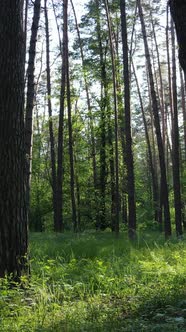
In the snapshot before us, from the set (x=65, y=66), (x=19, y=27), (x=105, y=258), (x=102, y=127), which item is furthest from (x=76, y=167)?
(x=19, y=27)

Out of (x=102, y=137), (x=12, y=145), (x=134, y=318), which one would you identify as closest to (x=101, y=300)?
(x=134, y=318)

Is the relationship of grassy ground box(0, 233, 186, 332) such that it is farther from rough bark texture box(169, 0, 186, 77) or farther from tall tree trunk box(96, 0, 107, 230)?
tall tree trunk box(96, 0, 107, 230)

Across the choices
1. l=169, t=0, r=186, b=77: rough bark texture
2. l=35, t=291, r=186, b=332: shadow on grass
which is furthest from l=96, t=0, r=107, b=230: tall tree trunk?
l=35, t=291, r=186, b=332: shadow on grass

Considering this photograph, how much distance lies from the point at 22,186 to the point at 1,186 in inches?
10.5

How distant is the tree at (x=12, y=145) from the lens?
4637 millimetres

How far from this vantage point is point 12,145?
4.77 meters

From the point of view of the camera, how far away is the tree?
4637 millimetres

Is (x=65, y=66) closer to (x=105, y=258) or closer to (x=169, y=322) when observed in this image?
(x=105, y=258)

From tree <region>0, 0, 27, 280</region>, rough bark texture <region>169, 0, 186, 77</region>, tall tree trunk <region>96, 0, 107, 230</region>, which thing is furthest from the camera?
tall tree trunk <region>96, 0, 107, 230</region>

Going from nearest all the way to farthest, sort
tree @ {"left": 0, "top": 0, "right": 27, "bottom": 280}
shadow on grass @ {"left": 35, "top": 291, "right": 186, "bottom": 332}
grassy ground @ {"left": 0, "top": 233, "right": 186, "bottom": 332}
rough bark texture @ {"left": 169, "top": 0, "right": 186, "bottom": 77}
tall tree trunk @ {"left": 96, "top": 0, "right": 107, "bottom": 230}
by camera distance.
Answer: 1. shadow on grass @ {"left": 35, "top": 291, "right": 186, "bottom": 332}
2. grassy ground @ {"left": 0, "top": 233, "right": 186, "bottom": 332}
3. rough bark texture @ {"left": 169, "top": 0, "right": 186, "bottom": 77}
4. tree @ {"left": 0, "top": 0, "right": 27, "bottom": 280}
5. tall tree trunk @ {"left": 96, "top": 0, "right": 107, "bottom": 230}

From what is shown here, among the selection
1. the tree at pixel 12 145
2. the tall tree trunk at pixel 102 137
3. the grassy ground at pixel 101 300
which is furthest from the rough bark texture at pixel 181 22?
the tall tree trunk at pixel 102 137

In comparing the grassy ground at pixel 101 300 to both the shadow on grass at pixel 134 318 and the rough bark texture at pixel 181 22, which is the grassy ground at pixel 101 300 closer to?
the shadow on grass at pixel 134 318

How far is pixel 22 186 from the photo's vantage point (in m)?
4.82

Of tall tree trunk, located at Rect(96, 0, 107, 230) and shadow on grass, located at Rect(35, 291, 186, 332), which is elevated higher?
tall tree trunk, located at Rect(96, 0, 107, 230)
